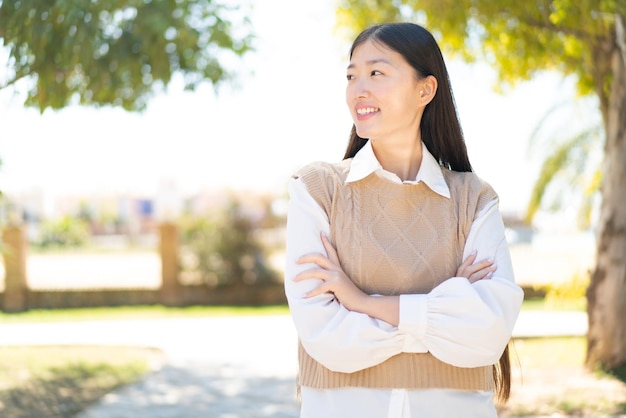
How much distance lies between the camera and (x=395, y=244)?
2.19 metres

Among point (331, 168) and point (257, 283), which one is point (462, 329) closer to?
point (331, 168)

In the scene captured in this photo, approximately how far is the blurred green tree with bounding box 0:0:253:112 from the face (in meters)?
4.01

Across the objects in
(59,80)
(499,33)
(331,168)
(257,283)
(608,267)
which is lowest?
(257,283)

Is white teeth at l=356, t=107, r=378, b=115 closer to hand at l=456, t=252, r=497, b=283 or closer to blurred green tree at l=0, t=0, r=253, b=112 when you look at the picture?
hand at l=456, t=252, r=497, b=283

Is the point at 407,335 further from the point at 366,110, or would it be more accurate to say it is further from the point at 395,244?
the point at 366,110

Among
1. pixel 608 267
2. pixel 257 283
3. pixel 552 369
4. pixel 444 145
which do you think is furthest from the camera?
pixel 257 283

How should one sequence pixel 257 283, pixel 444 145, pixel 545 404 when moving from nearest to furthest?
pixel 444 145
pixel 545 404
pixel 257 283

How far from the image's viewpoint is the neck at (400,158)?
2.33 metres

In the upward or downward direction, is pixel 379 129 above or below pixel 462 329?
above

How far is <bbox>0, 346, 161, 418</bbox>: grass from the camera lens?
703cm

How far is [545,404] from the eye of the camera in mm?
6781

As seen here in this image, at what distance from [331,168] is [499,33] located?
683cm

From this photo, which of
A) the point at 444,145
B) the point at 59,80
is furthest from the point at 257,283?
the point at 444,145

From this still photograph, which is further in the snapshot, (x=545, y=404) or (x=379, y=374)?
(x=545, y=404)
